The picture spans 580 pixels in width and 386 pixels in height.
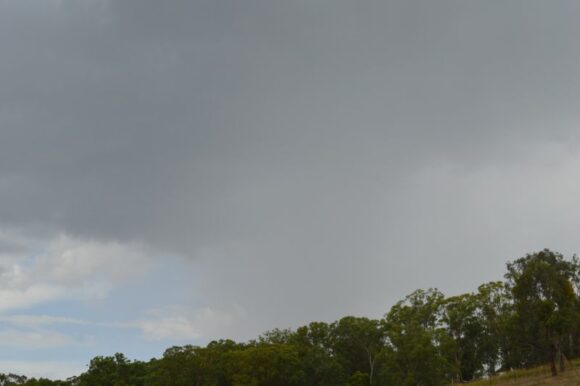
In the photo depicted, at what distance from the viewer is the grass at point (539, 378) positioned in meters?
58.4

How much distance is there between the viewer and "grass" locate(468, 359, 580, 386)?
58.4 m

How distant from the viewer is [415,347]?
207 ft

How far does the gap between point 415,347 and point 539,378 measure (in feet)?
51.1

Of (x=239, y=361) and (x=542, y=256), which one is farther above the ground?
A: (x=542, y=256)

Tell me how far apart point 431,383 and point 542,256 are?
1985 centimetres

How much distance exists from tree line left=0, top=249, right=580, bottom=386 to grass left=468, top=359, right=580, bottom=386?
1708 mm

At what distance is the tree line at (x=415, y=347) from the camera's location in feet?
210

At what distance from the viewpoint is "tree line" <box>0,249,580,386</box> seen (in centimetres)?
6394

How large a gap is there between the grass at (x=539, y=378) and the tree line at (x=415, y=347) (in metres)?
1.71

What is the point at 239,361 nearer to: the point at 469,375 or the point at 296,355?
the point at 296,355

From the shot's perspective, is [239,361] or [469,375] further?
[469,375]

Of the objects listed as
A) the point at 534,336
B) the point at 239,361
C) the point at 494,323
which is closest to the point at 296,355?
the point at 239,361

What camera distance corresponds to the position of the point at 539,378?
65062 millimetres

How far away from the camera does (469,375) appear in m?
98.2
